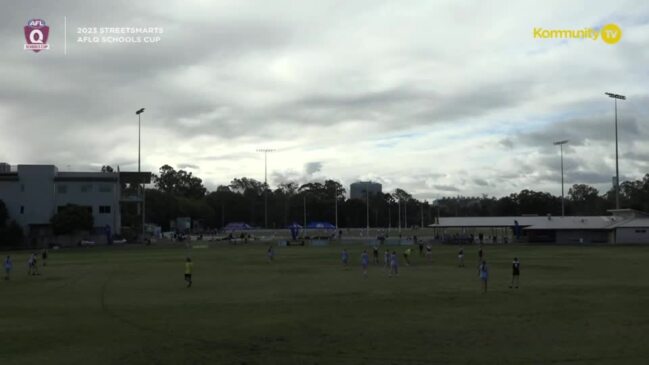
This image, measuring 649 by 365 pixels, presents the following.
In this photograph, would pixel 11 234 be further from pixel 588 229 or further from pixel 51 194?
pixel 588 229

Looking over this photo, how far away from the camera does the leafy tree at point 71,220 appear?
96.4 metres

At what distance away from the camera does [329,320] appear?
22078 mm

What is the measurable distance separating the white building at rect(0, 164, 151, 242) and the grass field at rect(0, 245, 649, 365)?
66.7 metres

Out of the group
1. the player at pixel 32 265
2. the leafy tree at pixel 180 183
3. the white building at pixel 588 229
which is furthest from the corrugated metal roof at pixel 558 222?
the leafy tree at pixel 180 183

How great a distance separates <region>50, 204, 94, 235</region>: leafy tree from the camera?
316 feet

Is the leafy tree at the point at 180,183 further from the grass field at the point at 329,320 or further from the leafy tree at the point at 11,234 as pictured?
the grass field at the point at 329,320

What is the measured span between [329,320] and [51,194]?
91.8m

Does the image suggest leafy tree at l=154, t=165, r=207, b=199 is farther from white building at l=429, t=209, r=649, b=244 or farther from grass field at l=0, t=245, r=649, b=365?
grass field at l=0, t=245, r=649, b=365

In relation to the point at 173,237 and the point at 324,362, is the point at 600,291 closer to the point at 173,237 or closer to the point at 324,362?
the point at 324,362

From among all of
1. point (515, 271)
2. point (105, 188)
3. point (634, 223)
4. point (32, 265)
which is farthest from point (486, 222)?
point (32, 265)

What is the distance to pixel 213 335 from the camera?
768 inches

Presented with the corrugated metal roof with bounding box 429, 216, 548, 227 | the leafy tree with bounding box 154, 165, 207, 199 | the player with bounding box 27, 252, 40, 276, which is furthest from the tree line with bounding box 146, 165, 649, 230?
the player with bounding box 27, 252, 40, 276

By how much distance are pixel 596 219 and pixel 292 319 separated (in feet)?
287

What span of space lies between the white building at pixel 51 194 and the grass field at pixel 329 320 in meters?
66.7
